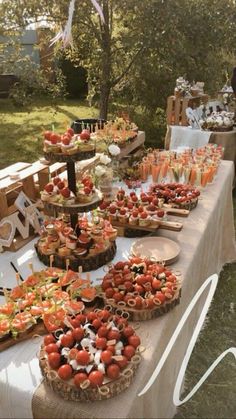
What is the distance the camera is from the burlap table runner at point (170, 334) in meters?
1.21

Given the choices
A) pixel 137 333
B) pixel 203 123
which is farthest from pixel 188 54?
pixel 137 333

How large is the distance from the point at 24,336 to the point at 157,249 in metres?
0.89

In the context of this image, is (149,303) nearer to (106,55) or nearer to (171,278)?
(171,278)

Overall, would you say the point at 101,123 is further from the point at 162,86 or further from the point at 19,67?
the point at 162,86

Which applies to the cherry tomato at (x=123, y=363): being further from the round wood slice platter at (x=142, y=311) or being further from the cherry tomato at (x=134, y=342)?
the round wood slice platter at (x=142, y=311)

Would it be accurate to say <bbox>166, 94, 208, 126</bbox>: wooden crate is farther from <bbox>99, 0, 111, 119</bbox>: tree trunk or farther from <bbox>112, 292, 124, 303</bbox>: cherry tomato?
<bbox>112, 292, 124, 303</bbox>: cherry tomato

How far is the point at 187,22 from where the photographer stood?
565cm

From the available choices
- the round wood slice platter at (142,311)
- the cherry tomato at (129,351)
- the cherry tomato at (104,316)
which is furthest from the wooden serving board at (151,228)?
the cherry tomato at (129,351)

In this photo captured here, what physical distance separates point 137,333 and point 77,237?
62 cm

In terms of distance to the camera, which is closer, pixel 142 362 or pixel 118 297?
pixel 142 362

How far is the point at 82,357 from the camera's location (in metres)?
1.20

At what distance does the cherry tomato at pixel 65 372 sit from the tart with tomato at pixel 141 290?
1.29 ft

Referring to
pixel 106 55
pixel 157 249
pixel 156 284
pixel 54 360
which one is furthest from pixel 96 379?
pixel 106 55

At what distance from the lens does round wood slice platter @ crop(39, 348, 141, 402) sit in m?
1.18
